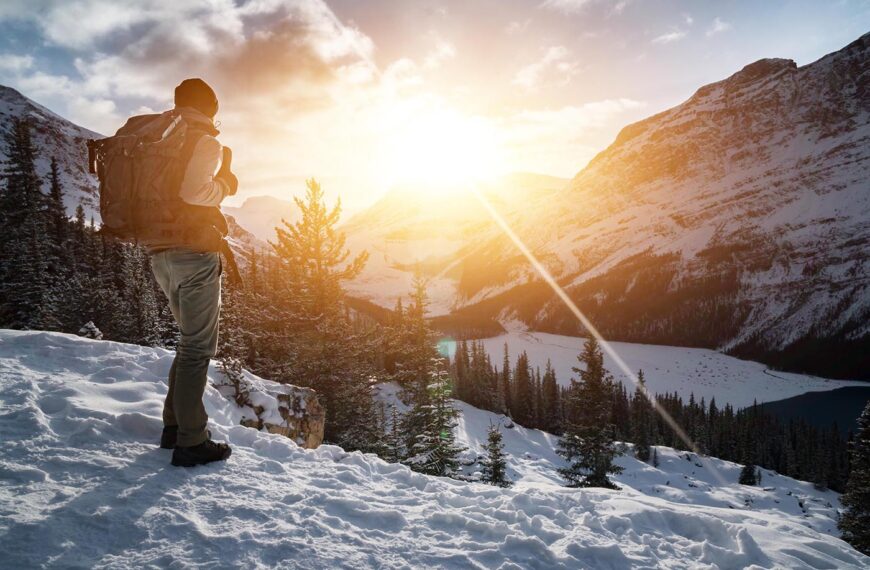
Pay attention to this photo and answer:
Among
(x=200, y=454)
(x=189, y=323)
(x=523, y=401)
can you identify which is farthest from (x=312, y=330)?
(x=523, y=401)

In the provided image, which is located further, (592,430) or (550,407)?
(550,407)

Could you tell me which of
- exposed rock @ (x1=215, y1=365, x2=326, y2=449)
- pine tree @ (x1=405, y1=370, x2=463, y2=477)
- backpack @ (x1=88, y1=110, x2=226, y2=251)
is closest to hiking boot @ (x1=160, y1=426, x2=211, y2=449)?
backpack @ (x1=88, y1=110, x2=226, y2=251)

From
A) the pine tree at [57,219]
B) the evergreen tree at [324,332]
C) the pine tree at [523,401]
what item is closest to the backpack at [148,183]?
the evergreen tree at [324,332]

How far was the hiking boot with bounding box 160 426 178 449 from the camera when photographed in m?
4.26

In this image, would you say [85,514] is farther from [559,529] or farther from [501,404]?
[501,404]

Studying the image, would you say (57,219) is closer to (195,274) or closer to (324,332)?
(324,332)

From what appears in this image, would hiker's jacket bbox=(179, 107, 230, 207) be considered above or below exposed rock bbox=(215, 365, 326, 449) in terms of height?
above

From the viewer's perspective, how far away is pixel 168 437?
4.27 meters

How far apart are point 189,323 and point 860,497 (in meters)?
42.6

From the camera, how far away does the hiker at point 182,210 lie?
11.9 feet

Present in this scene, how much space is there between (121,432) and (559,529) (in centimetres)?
444

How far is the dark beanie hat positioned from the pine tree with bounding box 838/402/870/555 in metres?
39.9

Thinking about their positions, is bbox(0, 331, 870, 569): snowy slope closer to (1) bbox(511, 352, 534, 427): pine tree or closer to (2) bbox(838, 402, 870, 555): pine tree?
(2) bbox(838, 402, 870, 555): pine tree

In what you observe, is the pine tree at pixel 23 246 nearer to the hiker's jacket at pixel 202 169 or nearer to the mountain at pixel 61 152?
the hiker's jacket at pixel 202 169
